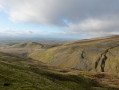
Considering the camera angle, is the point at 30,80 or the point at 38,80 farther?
the point at 38,80

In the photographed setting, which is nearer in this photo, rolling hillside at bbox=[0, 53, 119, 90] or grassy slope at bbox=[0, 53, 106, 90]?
grassy slope at bbox=[0, 53, 106, 90]

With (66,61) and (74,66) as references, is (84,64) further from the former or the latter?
(66,61)

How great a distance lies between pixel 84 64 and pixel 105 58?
118 ft

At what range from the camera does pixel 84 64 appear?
126 metres

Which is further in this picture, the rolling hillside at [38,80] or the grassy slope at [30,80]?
the rolling hillside at [38,80]

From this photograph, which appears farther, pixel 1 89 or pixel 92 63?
pixel 92 63

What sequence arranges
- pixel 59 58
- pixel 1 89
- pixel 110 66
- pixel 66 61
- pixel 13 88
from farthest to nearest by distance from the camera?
pixel 59 58 < pixel 66 61 < pixel 110 66 < pixel 13 88 < pixel 1 89

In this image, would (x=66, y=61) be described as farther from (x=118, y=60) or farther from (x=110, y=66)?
(x=118, y=60)

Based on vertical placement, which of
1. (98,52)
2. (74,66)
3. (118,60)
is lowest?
(74,66)

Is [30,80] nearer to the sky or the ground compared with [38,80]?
nearer to the sky

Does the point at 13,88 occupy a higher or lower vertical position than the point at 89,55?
higher

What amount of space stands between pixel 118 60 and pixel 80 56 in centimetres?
5474

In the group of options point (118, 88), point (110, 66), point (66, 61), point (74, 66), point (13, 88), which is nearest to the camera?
point (13, 88)

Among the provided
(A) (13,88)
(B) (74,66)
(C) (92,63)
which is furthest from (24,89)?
(C) (92,63)
